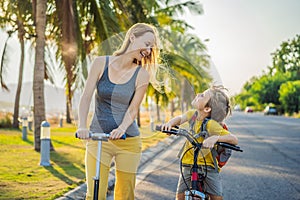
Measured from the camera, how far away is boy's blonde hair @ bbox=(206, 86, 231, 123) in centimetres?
393

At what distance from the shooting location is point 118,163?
3.75m

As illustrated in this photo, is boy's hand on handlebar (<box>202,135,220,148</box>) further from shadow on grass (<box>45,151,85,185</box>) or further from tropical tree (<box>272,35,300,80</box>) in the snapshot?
tropical tree (<box>272,35,300,80</box>)

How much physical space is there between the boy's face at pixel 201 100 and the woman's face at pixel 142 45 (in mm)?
659

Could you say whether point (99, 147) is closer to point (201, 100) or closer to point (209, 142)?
point (209, 142)

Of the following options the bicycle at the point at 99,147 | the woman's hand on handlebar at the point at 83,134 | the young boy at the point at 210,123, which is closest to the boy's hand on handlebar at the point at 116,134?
the bicycle at the point at 99,147

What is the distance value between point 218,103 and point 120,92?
908 mm

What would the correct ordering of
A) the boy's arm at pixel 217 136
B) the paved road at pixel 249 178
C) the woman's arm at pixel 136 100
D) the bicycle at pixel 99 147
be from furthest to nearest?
the paved road at pixel 249 178 < the boy's arm at pixel 217 136 < the woman's arm at pixel 136 100 < the bicycle at pixel 99 147

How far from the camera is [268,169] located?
32.3 ft

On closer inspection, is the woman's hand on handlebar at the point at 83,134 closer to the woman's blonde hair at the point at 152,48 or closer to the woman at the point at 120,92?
the woman at the point at 120,92

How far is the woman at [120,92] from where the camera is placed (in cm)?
356

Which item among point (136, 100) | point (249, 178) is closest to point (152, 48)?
point (136, 100)

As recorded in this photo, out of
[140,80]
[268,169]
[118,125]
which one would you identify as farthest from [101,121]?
[268,169]

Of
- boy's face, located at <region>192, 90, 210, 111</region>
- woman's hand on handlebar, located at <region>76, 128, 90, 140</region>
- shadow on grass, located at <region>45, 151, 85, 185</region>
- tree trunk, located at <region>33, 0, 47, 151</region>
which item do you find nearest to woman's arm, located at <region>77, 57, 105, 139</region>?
woman's hand on handlebar, located at <region>76, 128, 90, 140</region>

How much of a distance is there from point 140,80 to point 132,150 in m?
0.58
